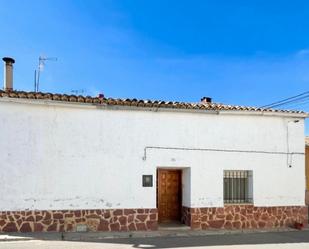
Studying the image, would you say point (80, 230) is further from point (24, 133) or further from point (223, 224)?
point (223, 224)

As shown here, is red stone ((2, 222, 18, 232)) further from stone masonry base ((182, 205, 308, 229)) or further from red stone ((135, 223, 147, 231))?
stone masonry base ((182, 205, 308, 229))

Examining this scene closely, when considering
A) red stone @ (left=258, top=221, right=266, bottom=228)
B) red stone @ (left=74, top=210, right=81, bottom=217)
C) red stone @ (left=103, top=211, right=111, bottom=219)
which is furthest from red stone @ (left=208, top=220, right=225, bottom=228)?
red stone @ (left=74, top=210, right=81, bottom=217)

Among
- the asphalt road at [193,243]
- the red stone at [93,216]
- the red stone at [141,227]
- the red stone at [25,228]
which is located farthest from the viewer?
the red stone at [141,227]

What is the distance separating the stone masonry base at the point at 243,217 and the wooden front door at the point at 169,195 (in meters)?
0.84

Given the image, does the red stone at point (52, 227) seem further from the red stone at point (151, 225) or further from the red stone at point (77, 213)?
the red stone at point (151, 225)

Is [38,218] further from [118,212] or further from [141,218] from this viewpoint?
[141,218]

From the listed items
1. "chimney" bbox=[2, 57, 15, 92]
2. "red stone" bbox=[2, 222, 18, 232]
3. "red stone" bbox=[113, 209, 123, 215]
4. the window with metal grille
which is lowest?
"red stone" bbox=[2, 222, 18, 232]

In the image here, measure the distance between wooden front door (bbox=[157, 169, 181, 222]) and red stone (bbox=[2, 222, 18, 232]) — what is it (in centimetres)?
553

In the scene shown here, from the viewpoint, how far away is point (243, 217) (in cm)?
1446

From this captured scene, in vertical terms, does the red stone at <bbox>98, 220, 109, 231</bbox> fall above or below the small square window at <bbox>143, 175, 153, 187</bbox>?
below

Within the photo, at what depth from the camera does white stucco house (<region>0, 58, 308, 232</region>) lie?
40.4 feet

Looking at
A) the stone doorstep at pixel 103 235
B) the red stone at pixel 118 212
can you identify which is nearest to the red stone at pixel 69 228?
the stone doorstep at pixel 103 235

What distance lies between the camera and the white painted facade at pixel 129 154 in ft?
40.4

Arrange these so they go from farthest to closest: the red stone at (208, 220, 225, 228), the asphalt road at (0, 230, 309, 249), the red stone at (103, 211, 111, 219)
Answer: the red stone at (208, 220, 225, 228), the red stone at (103, 211, 111, 219), the asphalt road at (0, 230, 309, 249)
